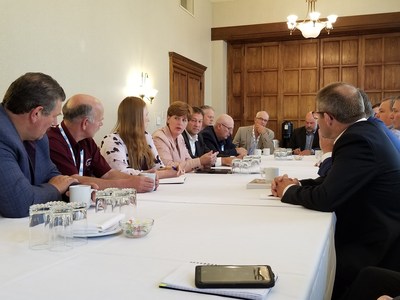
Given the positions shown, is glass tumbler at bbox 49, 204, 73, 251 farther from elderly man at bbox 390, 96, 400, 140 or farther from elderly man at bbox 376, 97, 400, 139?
elderly man at bbox 376, 97, 400, 139

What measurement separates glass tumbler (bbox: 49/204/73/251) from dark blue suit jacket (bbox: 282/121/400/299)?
0.98 m

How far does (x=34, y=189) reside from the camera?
1624 millimetres

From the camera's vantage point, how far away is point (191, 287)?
0.88 metres

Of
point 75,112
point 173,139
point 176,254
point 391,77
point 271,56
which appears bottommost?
point 176,254

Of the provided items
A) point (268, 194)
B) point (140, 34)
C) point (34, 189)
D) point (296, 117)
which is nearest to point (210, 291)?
point (34, 189)

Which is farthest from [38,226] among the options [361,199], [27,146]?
[361,199]

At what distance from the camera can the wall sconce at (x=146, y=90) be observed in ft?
19.3

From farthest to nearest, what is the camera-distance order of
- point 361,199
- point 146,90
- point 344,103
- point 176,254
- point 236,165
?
point 146,90
point 236,165
point 344,103
point 361,199
point 176,254

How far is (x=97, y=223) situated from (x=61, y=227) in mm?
125

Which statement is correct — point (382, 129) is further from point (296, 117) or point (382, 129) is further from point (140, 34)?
point (296, 117)

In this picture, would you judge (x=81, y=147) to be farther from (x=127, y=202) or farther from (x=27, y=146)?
(x=127, y=202)

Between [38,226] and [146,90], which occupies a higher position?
[146,90]

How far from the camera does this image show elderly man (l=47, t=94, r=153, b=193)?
2184 mm

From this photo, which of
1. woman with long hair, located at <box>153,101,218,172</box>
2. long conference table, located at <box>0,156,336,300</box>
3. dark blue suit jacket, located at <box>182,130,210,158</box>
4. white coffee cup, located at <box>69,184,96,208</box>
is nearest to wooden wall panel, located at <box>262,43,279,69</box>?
dark blue suit jacket, located at <box>182,130,210,158</box>
